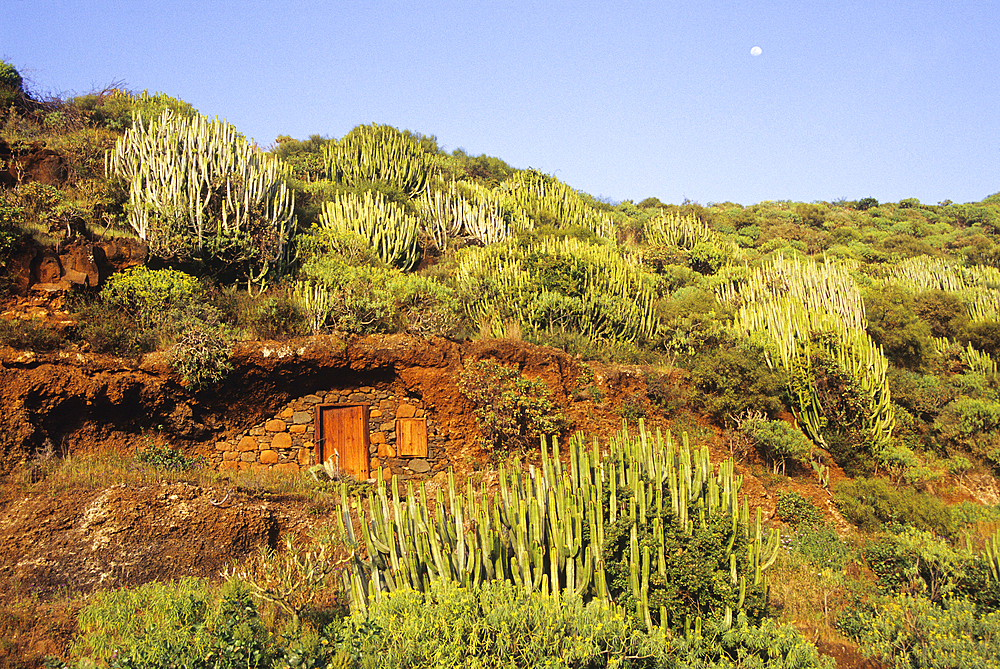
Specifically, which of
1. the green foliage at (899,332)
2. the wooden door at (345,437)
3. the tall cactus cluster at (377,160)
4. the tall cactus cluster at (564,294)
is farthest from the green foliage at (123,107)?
the green foliage at (899,332)

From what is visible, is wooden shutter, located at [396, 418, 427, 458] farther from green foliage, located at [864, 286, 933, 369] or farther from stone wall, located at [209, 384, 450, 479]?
green foliage, located at [864, 286, 933, 369]

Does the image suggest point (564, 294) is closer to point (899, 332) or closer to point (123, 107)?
point (899, 332)

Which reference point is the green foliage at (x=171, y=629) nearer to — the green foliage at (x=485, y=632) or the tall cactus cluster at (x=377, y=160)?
the green foliage at (x=485, y=632)

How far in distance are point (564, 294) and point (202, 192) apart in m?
8.67

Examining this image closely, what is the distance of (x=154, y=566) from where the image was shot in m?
7.11

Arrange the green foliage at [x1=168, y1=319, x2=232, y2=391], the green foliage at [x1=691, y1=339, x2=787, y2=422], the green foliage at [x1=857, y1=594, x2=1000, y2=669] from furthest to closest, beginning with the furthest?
the green foliage at [x1=691, y1=339, x2=787, y2=422] < the green foliage at [x1=168, y1=319, x2=232, y2=391] < the green foliage at [x1=857, y1=594, x2=1000, y2=669]

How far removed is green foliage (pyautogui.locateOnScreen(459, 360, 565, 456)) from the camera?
35.7ft

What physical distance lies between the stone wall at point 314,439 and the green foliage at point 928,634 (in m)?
6.67

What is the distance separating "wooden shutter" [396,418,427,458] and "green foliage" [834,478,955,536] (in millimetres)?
7456

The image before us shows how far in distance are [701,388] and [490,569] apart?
8377 millimetres

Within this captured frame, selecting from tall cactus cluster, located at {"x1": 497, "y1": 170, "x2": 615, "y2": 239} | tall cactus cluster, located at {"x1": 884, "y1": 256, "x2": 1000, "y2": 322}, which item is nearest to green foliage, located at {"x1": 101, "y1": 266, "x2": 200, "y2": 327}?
tall cactus cluster, located at {"x1": 497, "y1": 170, "x2": 615, "y2": 239}

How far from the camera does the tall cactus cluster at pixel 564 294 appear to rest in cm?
1400

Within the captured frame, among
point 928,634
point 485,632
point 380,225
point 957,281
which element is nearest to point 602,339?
point 380,225

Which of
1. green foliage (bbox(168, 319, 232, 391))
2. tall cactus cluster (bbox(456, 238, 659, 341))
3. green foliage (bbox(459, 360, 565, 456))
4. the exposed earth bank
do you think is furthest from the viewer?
tall cactus cluster (bbox(456, 238, 659, 341))
